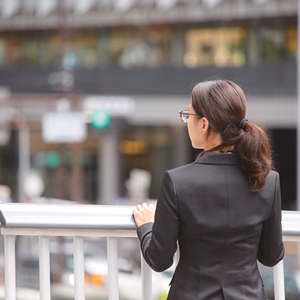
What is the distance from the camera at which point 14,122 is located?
27.2 metres

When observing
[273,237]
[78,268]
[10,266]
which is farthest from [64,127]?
[273,237]

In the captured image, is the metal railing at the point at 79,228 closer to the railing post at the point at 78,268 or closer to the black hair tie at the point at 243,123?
the railing post at the point at 78,268

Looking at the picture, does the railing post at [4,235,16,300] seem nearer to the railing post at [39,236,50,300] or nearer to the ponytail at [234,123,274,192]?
the railing post at [39,236,50,300]

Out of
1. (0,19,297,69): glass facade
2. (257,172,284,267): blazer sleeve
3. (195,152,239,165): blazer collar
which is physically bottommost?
(257,172,284,267): blazer sleeve

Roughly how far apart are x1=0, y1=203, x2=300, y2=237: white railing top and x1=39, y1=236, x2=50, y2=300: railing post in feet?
0.31

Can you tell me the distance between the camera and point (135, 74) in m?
27.5

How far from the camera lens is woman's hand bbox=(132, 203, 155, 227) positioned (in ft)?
7.75

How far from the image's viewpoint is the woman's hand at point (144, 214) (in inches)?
93.0

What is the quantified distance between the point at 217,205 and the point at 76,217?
809 mm

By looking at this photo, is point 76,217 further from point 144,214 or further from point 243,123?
point 243,123

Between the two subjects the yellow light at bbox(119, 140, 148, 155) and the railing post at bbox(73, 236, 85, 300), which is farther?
the yellow light at bbox(119, 140, 148, 155)

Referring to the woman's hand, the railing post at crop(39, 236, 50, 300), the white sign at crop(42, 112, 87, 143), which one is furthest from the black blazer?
the white sign at crop(42, 112, 87, 143)

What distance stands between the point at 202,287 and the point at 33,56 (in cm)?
2838

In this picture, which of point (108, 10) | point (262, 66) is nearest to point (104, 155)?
point (108, 10)
